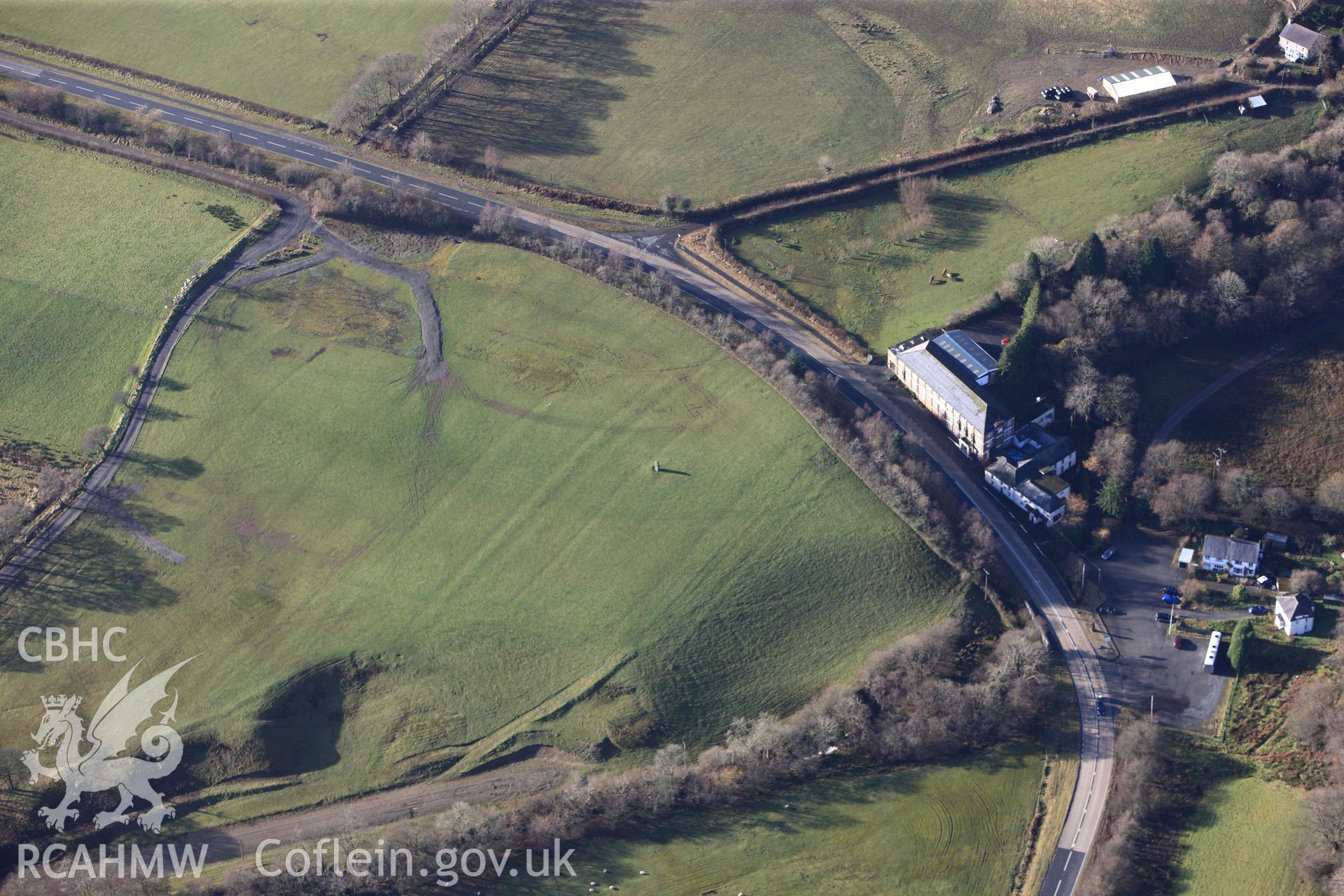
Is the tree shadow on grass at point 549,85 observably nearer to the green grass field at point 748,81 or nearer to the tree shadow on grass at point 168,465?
the green grass field at point 748,81

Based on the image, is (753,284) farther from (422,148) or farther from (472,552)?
(422,148)

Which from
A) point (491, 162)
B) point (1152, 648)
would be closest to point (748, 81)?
point (491, 162)

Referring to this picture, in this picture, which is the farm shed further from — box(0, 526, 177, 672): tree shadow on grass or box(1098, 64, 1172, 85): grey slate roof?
box(0, 526, 177, 672): tree shadow on grass

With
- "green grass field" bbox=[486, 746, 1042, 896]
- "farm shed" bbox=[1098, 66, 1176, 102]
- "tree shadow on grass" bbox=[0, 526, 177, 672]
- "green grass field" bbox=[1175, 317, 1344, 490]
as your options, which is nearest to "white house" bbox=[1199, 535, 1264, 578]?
"green grass field" bbox=[1175, 317, 1344, 490]

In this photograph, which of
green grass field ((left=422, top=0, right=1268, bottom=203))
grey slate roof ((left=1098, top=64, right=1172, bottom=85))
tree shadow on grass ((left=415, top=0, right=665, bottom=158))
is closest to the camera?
grey slate roof ((left=1098, top=64, right=1172, bottom=85))

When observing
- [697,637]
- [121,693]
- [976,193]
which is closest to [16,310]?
[121,693]

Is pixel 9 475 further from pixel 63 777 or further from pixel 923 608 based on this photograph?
pixel 923 608

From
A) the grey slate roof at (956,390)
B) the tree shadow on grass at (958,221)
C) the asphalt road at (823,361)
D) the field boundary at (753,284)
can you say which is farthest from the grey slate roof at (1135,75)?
the asphalt road at (823,361)
